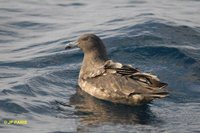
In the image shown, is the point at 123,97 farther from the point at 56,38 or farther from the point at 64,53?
the point at 56,38

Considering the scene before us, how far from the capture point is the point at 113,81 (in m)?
11.8

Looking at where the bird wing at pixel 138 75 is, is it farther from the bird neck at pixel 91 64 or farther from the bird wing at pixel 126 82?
the bird neck at pixel 91 64

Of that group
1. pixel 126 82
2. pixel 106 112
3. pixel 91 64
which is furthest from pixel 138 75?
pixel 91 64

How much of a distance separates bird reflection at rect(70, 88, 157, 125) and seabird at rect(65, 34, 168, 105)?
13 centimetres

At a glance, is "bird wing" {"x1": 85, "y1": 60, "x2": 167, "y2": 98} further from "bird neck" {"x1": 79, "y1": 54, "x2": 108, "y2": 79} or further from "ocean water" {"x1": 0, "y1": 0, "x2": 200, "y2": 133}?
"bird neck" {"x1": 79, "y1": 54, "x2": 108, "y2": 79}

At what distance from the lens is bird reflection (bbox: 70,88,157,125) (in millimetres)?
10844

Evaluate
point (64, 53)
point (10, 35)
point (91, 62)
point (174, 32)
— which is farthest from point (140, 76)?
Result: point (10, 35)

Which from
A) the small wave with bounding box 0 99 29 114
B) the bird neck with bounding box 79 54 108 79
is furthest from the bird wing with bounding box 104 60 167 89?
the small wave with bounding box 0 99 29 114

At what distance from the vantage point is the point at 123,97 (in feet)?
38.5

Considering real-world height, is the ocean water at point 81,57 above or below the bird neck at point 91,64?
below

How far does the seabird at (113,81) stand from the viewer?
446 inches

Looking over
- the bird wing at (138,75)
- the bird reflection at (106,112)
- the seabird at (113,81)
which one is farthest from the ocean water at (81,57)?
the bird wing at (138,75)

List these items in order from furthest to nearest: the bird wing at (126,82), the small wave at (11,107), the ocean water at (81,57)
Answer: the bird wing at (126,82) < the small wave at (11,107) < the ocean water at (81,57)

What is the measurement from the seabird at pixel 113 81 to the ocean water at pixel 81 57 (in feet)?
0.60
